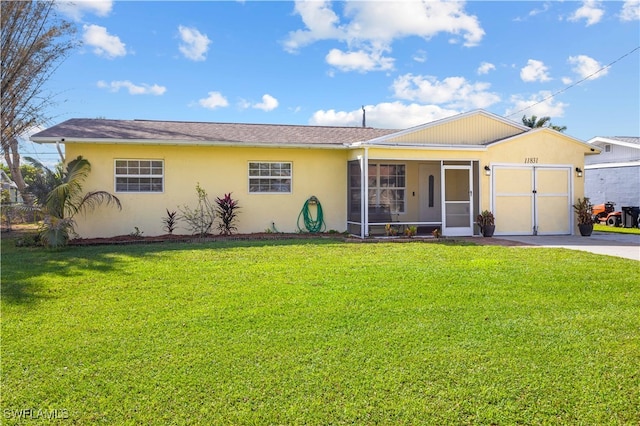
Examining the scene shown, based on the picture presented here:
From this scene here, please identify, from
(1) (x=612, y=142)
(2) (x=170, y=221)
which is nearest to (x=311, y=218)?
(2) (x=170, y=221)

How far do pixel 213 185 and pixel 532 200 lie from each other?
10095 millimetres

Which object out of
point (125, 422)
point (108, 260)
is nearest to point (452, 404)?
point (125, 422)

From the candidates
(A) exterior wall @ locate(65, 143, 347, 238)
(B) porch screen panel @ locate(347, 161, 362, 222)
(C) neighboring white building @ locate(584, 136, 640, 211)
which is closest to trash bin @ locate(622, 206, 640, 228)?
(C) neighboring white building @ locate(584, 136, 640, 211)

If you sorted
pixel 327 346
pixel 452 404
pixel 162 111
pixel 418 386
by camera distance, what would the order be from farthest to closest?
pixel 162 111, pixel 327 346, pixel 418 386, pixel 452 404

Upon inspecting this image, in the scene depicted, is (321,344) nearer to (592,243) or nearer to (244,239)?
(244,239)

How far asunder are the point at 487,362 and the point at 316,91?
1797 centimetres

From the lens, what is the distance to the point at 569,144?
1477cm

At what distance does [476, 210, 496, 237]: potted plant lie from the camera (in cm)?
1376

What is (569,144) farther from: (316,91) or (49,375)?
(49,375)

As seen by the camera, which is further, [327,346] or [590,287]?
[590,287]

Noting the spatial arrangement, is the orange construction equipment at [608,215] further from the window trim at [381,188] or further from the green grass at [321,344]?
the green grass at [321,344]

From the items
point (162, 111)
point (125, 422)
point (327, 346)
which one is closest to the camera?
point (125, 422)

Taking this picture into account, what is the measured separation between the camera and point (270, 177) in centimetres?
1402

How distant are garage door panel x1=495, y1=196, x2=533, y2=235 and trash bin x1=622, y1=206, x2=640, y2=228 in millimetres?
7460
